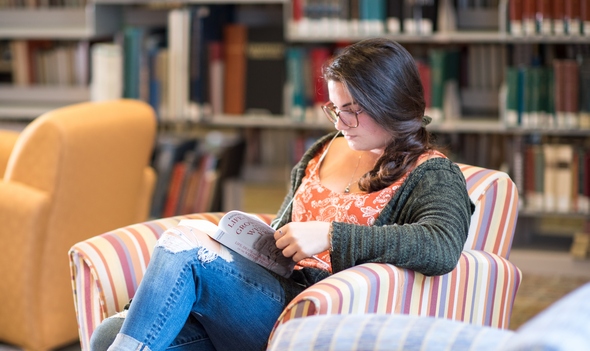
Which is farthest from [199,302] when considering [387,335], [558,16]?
[558,16]

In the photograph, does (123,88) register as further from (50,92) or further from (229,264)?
(229,264)

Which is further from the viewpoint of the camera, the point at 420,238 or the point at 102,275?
the point at 102,275

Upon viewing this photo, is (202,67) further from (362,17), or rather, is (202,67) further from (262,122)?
(362,17)

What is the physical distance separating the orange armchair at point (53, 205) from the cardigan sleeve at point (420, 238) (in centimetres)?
114

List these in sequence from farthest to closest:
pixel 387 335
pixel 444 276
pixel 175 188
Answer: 1. pixel 175 188
2. pixel 444 276
3. pixel 387 335

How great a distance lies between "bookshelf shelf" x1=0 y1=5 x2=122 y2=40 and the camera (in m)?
3.93

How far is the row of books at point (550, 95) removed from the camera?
3408mm

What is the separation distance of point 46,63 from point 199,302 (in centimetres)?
282

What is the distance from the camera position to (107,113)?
106 inches

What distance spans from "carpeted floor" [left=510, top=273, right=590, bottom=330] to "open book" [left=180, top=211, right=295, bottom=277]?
1363mm

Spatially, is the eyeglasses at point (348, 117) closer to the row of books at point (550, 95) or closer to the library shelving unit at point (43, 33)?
the row of books at point (550, 95)

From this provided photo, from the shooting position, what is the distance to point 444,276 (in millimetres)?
1760

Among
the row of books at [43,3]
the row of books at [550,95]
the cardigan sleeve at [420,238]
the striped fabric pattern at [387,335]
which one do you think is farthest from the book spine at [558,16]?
the striped fabric pattern at [387,335]

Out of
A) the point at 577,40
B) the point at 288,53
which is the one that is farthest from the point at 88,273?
the point at 577,40
